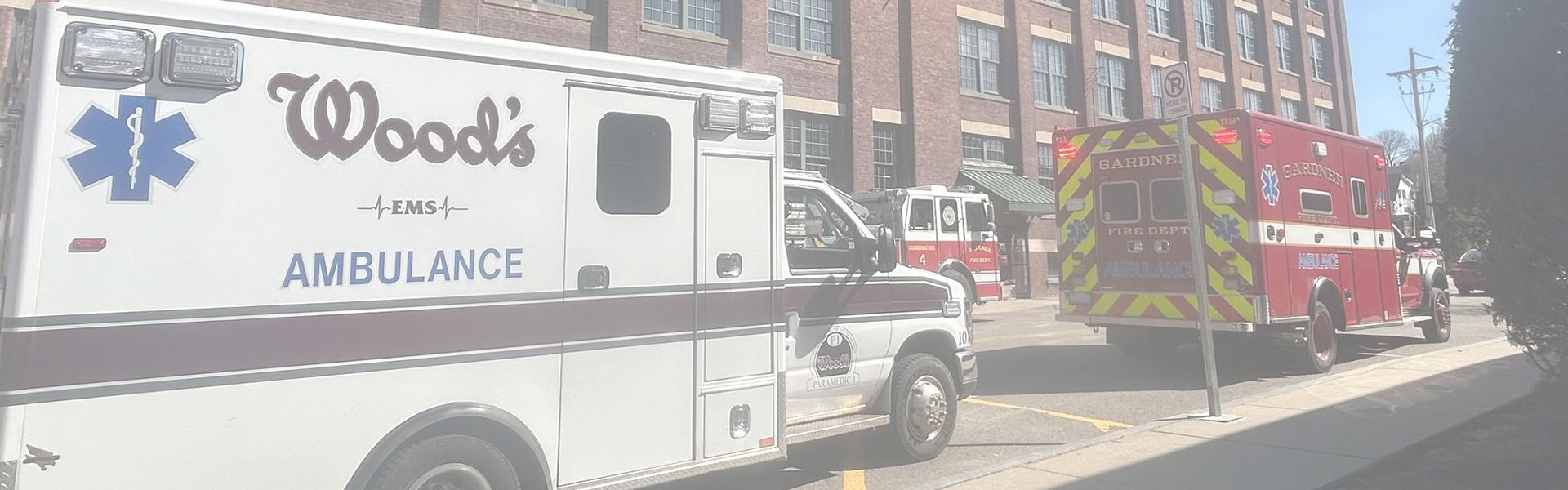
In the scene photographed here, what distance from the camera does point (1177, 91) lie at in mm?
7332

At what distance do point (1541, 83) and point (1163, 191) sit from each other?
15.4 feet

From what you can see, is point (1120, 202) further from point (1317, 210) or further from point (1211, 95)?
point (1211, 95)

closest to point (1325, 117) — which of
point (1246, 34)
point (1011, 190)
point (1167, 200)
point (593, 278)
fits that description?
point (1246, 34)

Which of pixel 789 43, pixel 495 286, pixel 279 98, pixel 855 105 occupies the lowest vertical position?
pixel 495 286

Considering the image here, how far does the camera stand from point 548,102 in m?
4.21

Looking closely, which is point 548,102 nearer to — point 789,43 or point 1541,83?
point 1541,83

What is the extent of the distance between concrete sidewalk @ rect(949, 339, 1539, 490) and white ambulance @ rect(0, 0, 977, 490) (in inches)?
89.8

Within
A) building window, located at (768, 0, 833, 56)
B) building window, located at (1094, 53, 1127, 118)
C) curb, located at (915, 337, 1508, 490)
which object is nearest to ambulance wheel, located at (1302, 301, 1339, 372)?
curb, located at (915, 337, 1508, 490)

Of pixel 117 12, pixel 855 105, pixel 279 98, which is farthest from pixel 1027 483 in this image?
pixel 855 105

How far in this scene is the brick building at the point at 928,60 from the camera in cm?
1836

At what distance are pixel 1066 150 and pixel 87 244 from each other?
9953 millimetres

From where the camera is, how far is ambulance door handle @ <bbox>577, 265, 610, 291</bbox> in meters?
4.24

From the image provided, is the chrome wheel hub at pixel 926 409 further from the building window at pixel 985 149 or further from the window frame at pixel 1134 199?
the building window at pixel 985 149

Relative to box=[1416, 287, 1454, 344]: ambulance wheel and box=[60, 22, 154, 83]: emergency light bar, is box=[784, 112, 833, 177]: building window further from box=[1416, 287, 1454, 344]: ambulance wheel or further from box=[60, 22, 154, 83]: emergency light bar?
box=[60, 22, 154, 83]: emergency light bar
